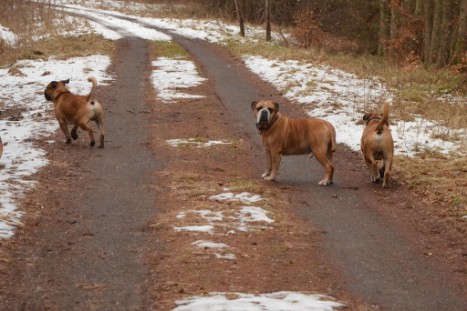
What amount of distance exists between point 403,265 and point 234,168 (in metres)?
4.84

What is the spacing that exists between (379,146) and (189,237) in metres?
3.73

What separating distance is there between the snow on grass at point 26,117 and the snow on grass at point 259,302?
287 cm

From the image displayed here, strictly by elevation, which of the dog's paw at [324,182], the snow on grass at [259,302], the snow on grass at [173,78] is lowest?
the snow on grass at [173,78]

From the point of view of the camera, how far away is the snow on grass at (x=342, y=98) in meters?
13.1

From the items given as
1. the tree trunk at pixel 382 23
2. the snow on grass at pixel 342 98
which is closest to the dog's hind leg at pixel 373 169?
the snow on grass at pixel 342 98

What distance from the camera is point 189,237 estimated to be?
7504 millimetres

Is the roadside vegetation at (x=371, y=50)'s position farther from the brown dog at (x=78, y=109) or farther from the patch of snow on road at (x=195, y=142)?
the brown dog at (x=78, y=109)

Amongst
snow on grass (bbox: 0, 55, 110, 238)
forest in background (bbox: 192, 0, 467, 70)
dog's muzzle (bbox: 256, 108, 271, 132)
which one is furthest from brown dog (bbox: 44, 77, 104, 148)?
forest in background (bbox: 192, 0, 467, 70)

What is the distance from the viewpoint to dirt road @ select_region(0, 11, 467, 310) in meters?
6.07

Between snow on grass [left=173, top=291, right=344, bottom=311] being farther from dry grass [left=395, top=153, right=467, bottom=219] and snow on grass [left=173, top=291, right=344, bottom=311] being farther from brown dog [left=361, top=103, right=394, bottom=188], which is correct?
→ brown dog [left=361, top=103, right=394, bottom=188]

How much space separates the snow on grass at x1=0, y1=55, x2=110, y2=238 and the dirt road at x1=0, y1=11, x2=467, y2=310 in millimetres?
262

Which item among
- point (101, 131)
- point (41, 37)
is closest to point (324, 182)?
point (101, 131)

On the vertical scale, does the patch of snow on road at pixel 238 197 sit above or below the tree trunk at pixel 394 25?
below

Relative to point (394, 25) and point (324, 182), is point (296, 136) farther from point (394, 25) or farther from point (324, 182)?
point (394, 25)
